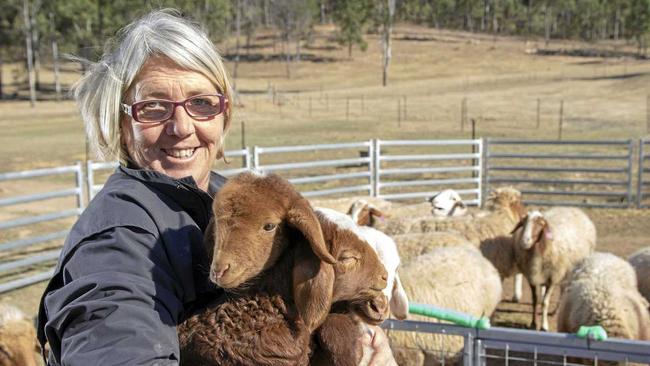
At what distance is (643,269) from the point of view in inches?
289

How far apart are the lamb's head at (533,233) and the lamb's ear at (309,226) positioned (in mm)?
6901

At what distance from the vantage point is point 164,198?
1743 mm

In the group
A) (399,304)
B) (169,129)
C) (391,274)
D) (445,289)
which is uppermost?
(169,129)

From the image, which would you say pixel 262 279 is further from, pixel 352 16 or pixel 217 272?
pixel 352 16

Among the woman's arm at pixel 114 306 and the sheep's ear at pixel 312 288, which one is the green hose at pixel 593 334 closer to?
the sheep's ear at pixel 312 288

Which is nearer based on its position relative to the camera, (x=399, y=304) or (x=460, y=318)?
(x=399, y=304)

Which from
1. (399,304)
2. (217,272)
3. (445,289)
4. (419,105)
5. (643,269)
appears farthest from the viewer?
(419,105)

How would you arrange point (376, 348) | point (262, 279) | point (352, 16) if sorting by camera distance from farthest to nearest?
point (352, 16)
point (376, 348)
point (262, 279)

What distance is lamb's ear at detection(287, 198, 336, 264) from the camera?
157cm

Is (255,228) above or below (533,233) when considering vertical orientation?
above

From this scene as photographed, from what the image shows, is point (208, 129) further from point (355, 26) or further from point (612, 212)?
point (355, 26)

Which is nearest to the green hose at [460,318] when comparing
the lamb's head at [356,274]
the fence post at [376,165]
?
the lamb's head at [356,274]

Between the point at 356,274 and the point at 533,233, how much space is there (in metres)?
6.79

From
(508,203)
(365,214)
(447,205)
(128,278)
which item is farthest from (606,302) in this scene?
(128,278)
